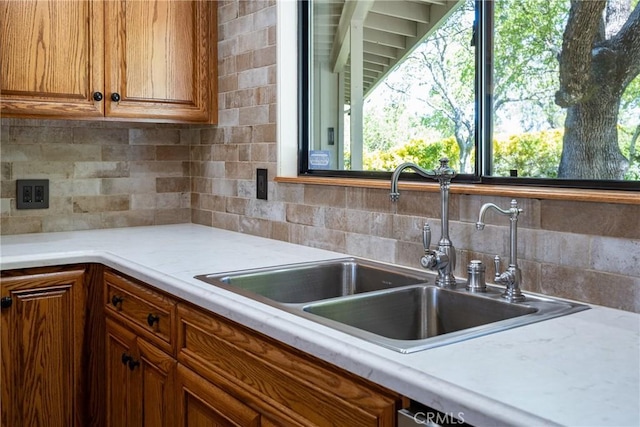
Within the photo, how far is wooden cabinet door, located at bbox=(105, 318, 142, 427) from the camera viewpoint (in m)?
2.00

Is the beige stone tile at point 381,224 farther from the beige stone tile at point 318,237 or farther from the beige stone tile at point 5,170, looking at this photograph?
the beige stone tile at point 5,170

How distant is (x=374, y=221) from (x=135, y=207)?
141 centimetres

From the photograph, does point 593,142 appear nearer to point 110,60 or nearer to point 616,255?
point 616,255

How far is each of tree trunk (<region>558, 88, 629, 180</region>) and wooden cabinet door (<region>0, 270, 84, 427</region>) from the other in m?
1.67

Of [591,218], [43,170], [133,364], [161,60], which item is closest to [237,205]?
[161,60]

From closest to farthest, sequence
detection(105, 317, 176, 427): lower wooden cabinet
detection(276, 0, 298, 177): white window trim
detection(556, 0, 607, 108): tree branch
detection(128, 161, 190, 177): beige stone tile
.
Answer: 1. detection(556, 0, 607, 108): tree branch
2. detection(105, 317, 176, 427): lower wooden cabinet
3. detection(276, 0, 298, 177): white window trim
4. detection(128, 161, 190, 177): beige stone tile

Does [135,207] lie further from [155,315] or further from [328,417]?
[328,417]

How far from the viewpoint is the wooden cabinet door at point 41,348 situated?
210 cm

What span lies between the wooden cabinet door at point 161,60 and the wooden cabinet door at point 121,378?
958 millimetres

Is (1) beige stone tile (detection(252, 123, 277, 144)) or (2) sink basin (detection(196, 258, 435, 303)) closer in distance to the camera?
→ (2) sink basin (detection(196, 258, 435, 303))

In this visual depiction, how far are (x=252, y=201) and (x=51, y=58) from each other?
3.19 feet

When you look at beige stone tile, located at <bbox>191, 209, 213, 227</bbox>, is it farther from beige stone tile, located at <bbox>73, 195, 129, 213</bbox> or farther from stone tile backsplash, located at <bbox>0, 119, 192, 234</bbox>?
beige stone tile, located at <bbox>73, 195, 129, 213</bbox>
